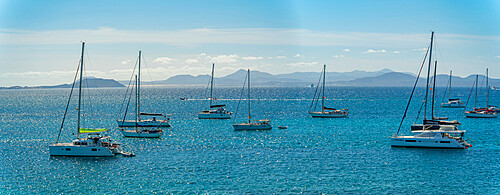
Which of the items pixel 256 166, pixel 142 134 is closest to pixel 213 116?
pixel 142 134

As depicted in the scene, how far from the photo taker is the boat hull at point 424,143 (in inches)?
2544

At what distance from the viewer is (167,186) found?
4559 cm

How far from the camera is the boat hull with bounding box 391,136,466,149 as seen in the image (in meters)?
64.6

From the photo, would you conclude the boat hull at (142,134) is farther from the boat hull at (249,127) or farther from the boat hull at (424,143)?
the boat hull at (424,143)

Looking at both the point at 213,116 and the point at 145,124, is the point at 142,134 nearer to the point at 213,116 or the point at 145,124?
the point at 145,124

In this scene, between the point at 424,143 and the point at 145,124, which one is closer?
the point at 424,143

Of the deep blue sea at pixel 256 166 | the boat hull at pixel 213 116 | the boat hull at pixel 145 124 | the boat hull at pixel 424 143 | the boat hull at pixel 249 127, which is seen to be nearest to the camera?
the deep blue sea at pixel 256 166

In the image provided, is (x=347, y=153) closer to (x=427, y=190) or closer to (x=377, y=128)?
(x=427, y=190)

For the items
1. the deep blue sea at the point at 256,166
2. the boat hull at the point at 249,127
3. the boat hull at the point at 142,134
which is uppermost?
the boat hull at the point at 249,127

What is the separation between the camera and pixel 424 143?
65.3 metres

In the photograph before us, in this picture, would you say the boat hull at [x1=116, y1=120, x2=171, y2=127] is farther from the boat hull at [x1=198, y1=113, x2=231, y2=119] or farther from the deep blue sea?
the boat hull at [x1=198, y1=113, x2=231, y2=119]

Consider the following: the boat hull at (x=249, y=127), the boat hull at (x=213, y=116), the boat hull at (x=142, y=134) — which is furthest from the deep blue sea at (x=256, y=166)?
the boat hull at (x=213, y=116)

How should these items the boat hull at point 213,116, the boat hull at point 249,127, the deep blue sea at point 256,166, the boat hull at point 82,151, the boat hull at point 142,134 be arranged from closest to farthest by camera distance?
1. the deep blue sea at point 256,166
2. the boat hull at point 82,151
3. the boat hull at point 142,134
4. the boat hull at point 249,127
5. the boat hull at point 213,116

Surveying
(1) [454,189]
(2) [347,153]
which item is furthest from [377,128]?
(1) [454,189]
